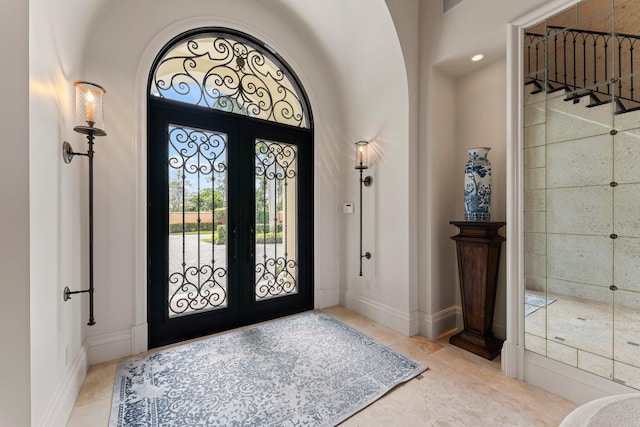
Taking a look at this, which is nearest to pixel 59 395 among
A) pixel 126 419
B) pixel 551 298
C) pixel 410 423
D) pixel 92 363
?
pixel 126 419

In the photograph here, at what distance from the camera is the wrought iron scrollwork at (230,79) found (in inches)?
106

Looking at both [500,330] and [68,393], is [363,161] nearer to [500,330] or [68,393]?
[500,330]

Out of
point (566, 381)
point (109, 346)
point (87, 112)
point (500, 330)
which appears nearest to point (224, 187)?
point (87, 112)

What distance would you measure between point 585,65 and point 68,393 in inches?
154

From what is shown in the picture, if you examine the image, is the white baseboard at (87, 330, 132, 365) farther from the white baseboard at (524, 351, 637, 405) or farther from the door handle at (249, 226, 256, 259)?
the white baseboard at (524, 351, 637, 405)

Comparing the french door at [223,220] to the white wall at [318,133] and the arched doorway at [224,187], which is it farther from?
the white wall at [318,133]

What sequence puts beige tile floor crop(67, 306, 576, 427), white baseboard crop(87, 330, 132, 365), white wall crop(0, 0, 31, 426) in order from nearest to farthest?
white wall crop(0, 0, 31, 426)
beige tile floor crop(67, 306, 576, 427)
white baseboard crop(87, 330, 132, 365)

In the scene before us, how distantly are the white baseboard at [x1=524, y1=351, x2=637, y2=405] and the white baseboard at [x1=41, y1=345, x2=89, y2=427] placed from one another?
116 inches

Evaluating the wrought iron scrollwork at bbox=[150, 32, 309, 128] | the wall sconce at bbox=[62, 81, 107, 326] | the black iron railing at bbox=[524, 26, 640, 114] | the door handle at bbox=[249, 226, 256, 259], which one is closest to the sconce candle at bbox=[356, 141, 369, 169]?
the wrought iron scrollwork at bbox=[150, 32, 309, 128]

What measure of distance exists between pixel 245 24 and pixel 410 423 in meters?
3.76

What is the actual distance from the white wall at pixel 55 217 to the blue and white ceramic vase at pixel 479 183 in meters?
2.86

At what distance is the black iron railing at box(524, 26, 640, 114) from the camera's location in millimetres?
1665

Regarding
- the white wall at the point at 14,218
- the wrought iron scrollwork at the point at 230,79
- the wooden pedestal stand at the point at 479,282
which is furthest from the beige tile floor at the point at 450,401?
the wrought iron scrollwork at the point at 230,79

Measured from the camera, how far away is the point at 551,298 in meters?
1.95
